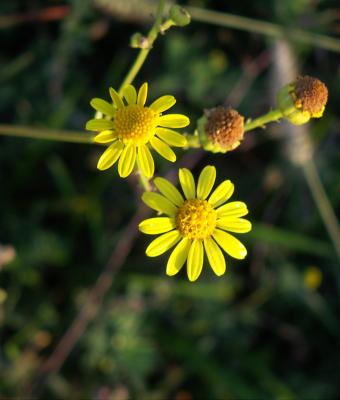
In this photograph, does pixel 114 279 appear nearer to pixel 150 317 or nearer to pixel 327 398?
pixel 150 317

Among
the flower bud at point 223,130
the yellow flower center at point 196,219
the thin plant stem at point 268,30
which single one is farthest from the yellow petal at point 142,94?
the thin plant stem at point 268,30

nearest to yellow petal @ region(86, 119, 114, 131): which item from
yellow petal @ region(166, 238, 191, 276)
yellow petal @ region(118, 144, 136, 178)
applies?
yellow petal @ region(118, 144, 136, 178)

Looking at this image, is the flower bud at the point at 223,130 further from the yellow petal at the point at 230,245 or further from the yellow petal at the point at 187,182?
the yellow petal at the point at 230,245

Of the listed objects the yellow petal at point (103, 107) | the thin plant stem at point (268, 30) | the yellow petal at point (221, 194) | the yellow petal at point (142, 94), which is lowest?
the yellow petal at point (221, 194)

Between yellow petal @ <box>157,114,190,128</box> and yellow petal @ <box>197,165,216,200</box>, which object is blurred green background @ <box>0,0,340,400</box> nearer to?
yellow petal @ <box>197,165,216,200</box>

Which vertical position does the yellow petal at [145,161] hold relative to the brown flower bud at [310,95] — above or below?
below

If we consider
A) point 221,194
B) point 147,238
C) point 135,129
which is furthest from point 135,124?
point 147,238

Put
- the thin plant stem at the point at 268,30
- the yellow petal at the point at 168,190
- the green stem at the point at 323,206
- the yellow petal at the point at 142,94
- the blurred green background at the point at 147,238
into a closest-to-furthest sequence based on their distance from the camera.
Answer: the yellow petal at the point at 142,94
the yellow petal at the point at 168,190
the thin plant stem at the point at 268,30
the blurred green background at the point at 147,238
the green stem at the point at 323,206

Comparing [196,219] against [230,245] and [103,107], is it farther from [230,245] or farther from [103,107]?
[103,107]

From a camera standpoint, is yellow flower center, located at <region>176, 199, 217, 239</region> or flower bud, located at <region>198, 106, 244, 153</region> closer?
flower bud, located at <region>198, 106, 244, 153</region>
